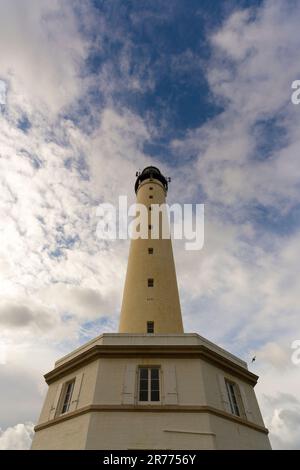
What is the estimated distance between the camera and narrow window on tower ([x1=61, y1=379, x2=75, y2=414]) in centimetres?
1362

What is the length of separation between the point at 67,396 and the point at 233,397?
28.3ft

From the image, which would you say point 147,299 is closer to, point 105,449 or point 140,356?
point 140,356

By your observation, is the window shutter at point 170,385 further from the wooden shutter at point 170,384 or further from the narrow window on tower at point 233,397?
the narrow window on tower at point 233,397

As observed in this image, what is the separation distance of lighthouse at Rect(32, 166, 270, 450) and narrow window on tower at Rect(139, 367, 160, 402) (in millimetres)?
40

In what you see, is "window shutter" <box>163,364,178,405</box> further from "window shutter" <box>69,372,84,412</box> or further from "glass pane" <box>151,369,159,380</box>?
"window shutter" <box>69,372,84,412</box>

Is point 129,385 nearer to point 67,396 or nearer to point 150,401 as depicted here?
point 150,401

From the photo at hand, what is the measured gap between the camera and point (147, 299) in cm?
2131

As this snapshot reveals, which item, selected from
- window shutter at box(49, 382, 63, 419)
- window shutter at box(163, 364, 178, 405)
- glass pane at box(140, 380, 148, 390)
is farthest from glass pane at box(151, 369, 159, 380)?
window shutter at box(49, 382, 63, 419)

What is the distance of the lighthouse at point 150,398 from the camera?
11.2m

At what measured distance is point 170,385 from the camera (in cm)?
1252

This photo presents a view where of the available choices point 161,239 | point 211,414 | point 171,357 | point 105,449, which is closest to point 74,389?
→ point 105,449

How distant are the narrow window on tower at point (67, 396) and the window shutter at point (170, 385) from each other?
5074 millimetres

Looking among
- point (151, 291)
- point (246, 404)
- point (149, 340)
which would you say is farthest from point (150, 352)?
point (151, 291)

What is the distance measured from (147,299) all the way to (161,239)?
7234mm
